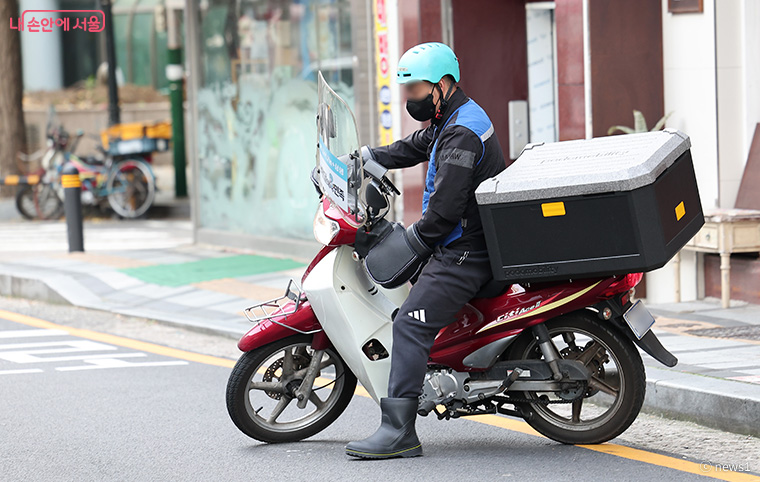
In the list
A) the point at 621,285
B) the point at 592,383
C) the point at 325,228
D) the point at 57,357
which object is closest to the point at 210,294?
the point at 57,357

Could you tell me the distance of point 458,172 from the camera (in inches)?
194

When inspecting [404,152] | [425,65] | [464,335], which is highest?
[425,65]

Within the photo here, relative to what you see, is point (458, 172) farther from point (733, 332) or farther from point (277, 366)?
point (733, 332)

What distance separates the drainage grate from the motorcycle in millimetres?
2231

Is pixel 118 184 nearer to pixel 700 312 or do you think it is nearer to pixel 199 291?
pixel 199 291

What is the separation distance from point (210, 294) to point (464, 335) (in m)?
5.30

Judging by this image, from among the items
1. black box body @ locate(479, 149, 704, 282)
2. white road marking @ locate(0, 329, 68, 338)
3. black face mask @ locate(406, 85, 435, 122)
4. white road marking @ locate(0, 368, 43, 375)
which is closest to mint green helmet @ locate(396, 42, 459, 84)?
black face mask @ locate(406, 85, 435, 122)

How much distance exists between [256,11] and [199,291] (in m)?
3.65

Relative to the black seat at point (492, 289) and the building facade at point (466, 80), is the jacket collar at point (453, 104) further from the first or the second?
the building facade at point (466, 80)

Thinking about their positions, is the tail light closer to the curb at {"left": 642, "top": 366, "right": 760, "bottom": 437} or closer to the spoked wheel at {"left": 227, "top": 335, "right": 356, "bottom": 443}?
the curb at {"left": 642, "top": 366, "right": 760, "bottom": 437}

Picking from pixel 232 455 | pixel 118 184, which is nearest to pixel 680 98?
pixel 232 455

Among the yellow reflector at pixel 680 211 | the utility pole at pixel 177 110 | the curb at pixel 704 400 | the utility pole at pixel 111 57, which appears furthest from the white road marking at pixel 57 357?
the utility pole at pixel 177 110

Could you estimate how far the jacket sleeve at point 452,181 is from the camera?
4934 mm

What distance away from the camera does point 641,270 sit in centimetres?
481
